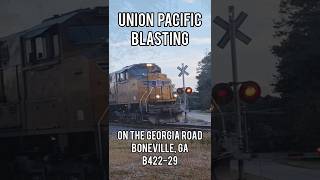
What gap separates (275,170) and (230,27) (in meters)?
0.97

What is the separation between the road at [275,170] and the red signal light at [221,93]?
42 centimetres

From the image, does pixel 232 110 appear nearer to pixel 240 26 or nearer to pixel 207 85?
pixel 207 85

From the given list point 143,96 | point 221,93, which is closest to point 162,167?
point 143,96

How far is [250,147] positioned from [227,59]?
587 mm

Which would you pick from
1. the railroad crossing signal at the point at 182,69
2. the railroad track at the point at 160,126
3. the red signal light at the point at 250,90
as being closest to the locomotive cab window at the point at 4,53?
the railroad track at the point at 160,126

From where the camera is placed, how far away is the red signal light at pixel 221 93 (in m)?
4.30

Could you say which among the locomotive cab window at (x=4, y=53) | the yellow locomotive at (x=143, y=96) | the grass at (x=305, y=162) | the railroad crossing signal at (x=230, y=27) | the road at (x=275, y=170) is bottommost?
the road at (x=275, y=170)

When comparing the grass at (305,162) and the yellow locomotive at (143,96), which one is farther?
the grass at (305,162)

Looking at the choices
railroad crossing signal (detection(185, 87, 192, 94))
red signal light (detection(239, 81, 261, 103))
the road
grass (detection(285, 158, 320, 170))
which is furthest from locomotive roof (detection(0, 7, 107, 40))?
grass (detection(285, 158, 320, 170))

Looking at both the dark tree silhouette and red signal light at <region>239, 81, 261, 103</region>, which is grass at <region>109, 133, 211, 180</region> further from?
the dark tree silhouette

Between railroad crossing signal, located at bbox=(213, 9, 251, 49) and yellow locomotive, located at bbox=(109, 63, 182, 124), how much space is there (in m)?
0.44

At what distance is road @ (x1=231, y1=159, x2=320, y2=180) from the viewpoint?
4.36 m

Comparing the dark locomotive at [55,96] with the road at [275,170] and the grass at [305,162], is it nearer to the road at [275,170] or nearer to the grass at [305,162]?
the road at [275,170]

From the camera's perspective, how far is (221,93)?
14.1 feet
